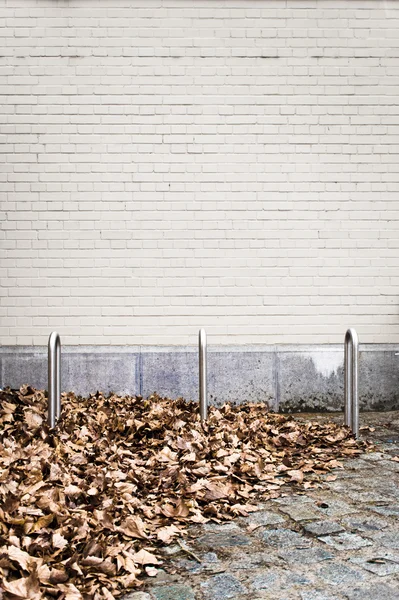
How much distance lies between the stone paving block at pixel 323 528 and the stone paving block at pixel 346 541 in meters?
0.06

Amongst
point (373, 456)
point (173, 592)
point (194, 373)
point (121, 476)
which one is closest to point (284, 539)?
point (173, 592)

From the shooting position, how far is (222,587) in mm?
2920

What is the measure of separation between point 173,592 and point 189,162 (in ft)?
17.2

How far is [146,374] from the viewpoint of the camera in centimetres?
721

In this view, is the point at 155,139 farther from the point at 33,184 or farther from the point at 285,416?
the point at 285,416

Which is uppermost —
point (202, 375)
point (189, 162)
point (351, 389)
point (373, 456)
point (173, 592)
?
point (189, 162)

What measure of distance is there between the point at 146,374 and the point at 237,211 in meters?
2.07

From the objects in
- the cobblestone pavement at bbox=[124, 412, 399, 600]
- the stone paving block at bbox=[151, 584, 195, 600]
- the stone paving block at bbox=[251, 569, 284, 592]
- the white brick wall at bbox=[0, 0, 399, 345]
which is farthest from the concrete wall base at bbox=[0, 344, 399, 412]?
the stone paving block at bbox=[151, 584, 195, 600]

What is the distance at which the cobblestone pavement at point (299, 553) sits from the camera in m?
2.87

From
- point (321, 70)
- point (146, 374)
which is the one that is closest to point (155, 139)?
point (321, 70)

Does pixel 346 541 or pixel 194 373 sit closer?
pixel 346 541

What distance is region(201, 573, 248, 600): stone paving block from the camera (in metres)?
2.84

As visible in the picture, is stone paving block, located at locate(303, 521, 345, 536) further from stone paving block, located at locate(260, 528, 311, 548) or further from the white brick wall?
the white brick wall

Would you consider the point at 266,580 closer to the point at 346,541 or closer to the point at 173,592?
the point at 173,592
